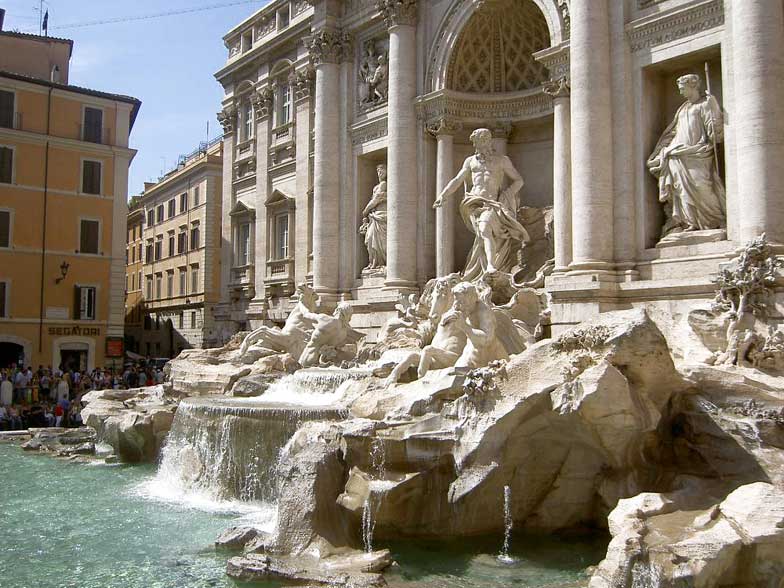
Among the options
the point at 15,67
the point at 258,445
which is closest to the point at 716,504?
the point at 258,445

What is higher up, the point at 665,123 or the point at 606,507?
the point at 665,123

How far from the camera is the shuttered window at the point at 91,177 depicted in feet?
95.9

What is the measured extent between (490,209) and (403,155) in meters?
3.22

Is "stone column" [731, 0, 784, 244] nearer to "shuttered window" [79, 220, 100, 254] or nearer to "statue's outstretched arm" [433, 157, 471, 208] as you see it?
"statue's outstretched arm" [433, 157, 471, 208]

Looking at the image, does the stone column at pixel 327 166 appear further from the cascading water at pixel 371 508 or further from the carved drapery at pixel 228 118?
the cascading water at pixel 371 508

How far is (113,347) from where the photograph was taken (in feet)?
94.2

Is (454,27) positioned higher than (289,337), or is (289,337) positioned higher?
(454,27)

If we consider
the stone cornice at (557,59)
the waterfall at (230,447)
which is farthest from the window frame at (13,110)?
the stone cornice at (557,59)

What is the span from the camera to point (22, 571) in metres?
8.04

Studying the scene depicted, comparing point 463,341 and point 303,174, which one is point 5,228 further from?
point 463,341

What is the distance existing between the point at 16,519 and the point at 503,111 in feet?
43.8

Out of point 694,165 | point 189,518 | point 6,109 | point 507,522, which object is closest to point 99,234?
point 6,109

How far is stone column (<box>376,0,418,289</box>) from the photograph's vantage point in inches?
738

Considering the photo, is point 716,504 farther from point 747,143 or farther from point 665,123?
Answer: point 665,123
